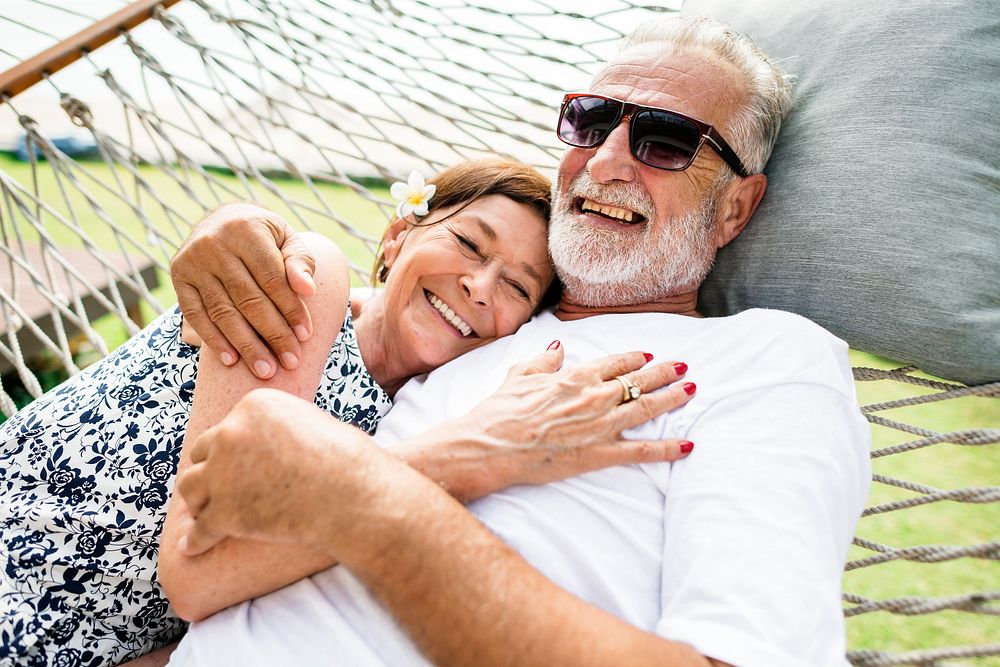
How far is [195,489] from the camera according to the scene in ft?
3.65

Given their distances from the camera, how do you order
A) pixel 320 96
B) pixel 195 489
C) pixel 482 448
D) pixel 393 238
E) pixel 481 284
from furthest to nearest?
pixel 320 96 < pixel 393 238 < pixel 481 284 < pixel 482 448 < pixel 195 489

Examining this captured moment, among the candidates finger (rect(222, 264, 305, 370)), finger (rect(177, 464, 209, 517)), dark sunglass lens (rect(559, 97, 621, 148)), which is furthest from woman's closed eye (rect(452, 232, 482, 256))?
finger (rect(177, 464, 209, 517))

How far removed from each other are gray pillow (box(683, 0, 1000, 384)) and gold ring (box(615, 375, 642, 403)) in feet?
1.68

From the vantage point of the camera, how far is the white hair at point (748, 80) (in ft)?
5.52

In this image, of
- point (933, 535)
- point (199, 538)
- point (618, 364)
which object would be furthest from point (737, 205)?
point (933, 535)

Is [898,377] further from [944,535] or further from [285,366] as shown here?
[944,535]

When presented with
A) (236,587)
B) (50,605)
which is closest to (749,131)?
(236,587)

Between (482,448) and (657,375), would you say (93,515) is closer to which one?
(482,448)

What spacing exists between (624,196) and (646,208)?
56 mm

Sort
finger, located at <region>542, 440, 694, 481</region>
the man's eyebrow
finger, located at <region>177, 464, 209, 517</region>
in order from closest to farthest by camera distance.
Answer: finger, located at <region>177, 464, 209, 517</region> < finger, located at <region>542, 440, 694, 481</region> < the man's eyebrow

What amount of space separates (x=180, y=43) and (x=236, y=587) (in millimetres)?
2062

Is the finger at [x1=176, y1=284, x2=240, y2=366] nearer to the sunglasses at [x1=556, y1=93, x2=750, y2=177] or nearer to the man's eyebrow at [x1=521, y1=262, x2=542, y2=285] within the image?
the man's eyebrow at [x1=521, y1=262, x2=542, y2=285]

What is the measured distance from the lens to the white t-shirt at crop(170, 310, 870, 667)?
968mm

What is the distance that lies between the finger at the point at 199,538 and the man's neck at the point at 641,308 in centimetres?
95
